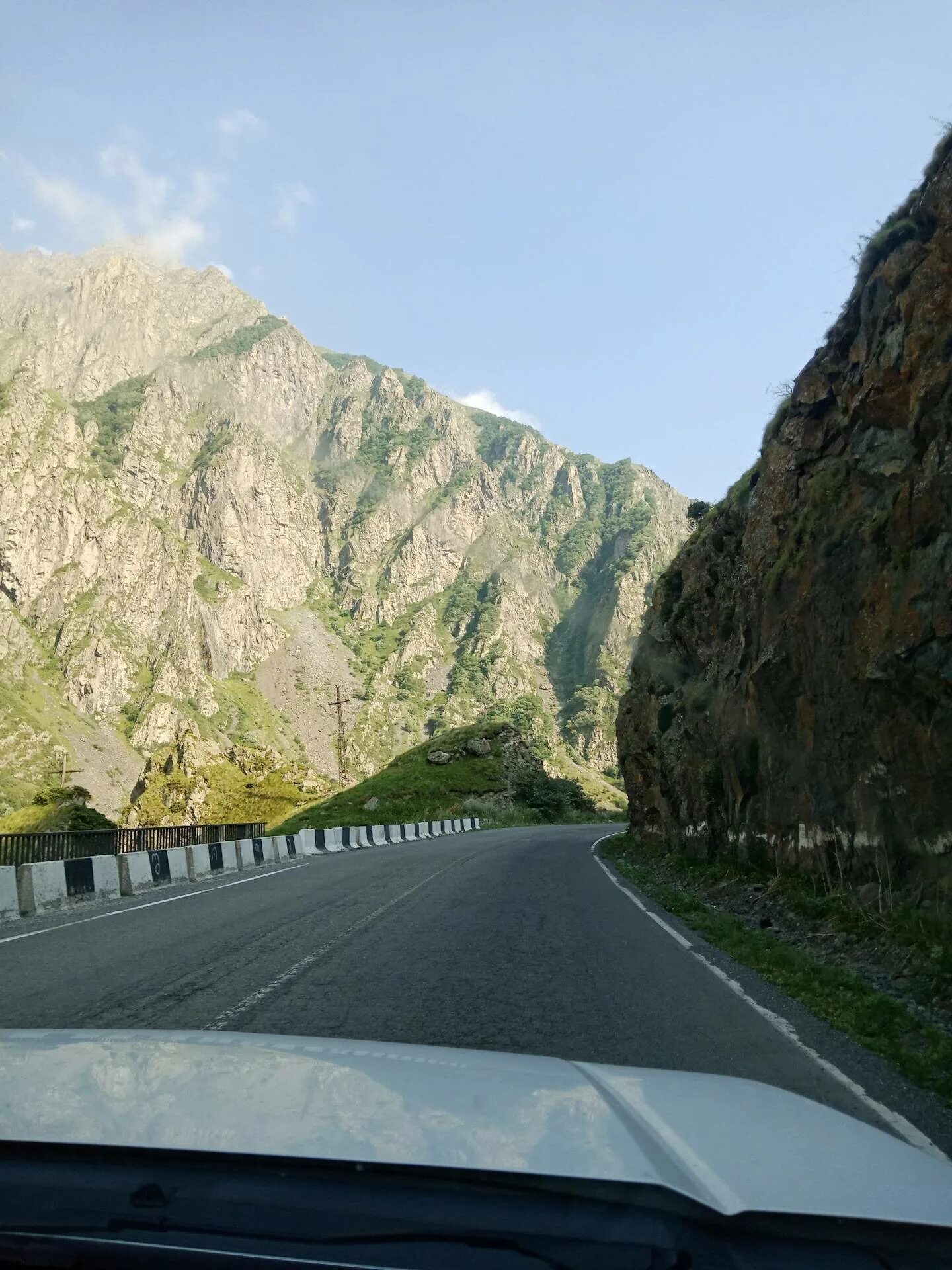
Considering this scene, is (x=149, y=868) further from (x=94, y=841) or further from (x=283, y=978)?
(x=283, y=978)

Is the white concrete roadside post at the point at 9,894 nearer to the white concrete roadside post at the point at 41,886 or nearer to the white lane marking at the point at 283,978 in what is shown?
the white concrete roadside post at the point at 41,886

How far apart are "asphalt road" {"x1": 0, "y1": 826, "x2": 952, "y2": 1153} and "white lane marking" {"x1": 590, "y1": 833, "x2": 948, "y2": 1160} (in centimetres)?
3

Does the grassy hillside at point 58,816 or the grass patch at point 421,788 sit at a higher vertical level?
the grassy hillside at point 58,816

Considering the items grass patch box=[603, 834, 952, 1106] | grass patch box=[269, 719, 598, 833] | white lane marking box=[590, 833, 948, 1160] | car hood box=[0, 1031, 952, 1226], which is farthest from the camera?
grass patch box=[269, 719, 598, 833]

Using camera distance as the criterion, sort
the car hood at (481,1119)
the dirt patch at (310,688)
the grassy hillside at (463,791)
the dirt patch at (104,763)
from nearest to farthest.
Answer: the car hood at (481,1119) → the grassy hillside at (463,791) → the dirt patch at (104,763) → the dirt patch at (310,688)

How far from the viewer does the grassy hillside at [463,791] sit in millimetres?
64938

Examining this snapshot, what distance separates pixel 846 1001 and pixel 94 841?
2087 cm

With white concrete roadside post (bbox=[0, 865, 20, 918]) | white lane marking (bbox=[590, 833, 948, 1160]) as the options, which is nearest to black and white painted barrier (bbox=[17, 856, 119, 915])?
white concrete roadside post (bbox=[0, 865, 20, 918])

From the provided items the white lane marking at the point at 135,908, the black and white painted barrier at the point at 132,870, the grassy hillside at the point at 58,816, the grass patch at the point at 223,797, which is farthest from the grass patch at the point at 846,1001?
the grass patch at the point at 223,797

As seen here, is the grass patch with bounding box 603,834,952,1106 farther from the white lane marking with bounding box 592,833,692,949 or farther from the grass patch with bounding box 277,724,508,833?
the grass patch with bounding box 277,724,508,833

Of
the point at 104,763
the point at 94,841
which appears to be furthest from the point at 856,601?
the point at 104,763

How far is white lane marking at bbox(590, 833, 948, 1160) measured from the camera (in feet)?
14.1

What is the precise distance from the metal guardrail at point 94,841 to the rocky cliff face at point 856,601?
12.2 metres

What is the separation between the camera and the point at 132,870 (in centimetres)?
1864
